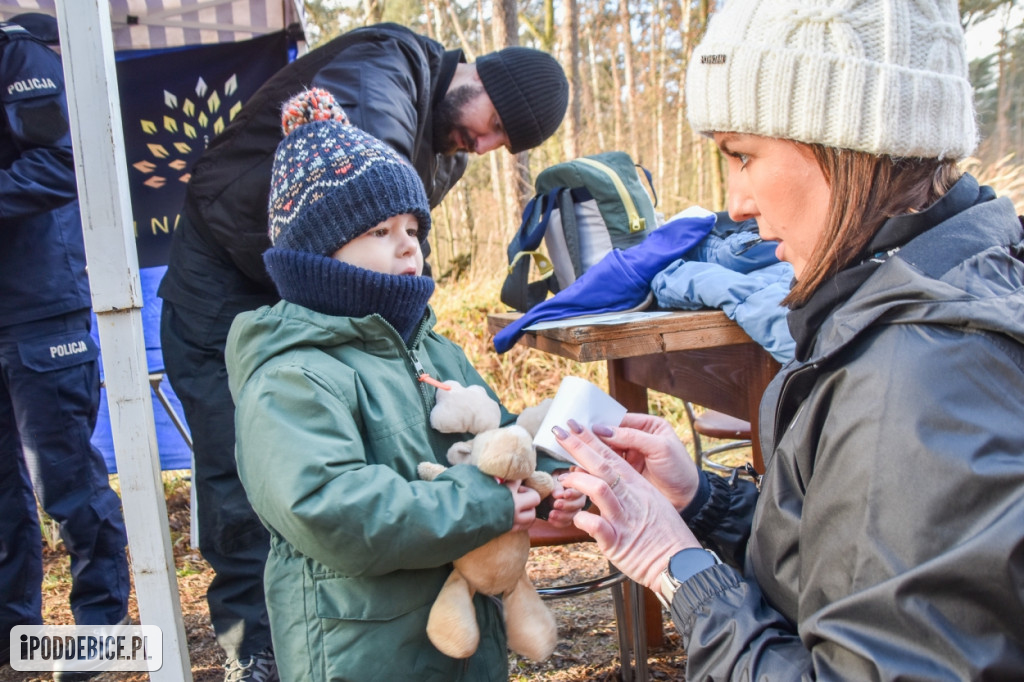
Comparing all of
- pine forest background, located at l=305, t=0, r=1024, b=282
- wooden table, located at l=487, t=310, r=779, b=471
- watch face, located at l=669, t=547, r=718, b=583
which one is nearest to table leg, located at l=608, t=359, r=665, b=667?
wooden table, located at l=487, t=310, r=779, b=471

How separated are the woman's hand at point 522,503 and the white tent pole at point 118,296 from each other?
3.30ft

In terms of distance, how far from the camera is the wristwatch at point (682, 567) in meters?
1.16

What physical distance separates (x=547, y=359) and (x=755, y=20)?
5287 millimetres

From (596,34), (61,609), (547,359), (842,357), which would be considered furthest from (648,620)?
(596,34)

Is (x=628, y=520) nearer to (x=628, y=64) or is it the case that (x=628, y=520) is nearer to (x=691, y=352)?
→ (x=691, y=352)

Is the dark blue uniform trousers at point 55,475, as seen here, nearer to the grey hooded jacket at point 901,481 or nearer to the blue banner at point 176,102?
the blue banner at point 176,102

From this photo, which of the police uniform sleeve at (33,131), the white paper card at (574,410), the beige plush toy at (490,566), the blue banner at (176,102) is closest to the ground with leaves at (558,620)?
the blue banner at (176,102)

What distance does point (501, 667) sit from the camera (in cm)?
171

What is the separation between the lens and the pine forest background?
7703mm

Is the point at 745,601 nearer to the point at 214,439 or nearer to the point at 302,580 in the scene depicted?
the point at 302,580

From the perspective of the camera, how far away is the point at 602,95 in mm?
18297

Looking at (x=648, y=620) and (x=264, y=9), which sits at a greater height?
(x=264, y=9)

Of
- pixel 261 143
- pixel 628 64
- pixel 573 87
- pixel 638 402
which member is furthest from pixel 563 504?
pixel 628 64

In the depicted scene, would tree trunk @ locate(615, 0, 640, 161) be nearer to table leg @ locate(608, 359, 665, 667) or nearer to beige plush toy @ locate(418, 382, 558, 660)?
table leg @ locate(608, 359, 665, 667)
